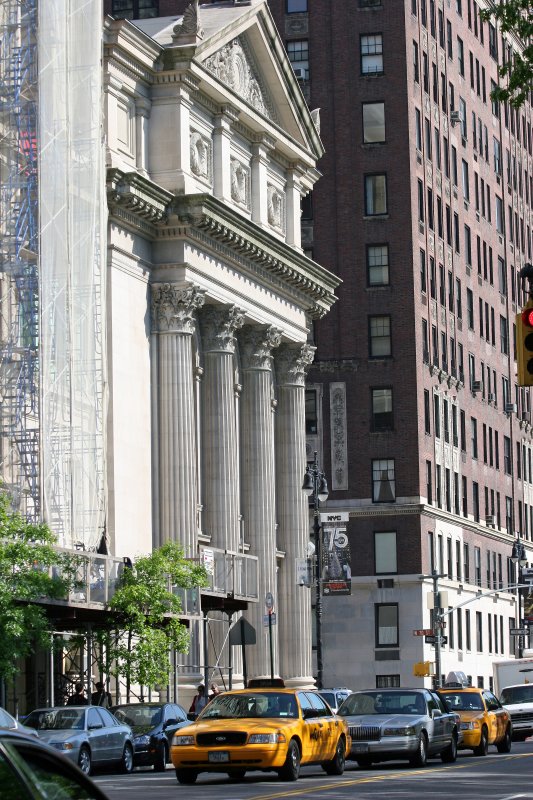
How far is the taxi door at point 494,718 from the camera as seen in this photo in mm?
40231

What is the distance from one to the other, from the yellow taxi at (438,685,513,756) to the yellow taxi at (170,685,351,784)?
30.6ft

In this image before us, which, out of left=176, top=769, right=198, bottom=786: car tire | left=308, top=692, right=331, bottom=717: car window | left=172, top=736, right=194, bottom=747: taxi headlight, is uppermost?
left=308, top=692, right=331, bottom=717: car window

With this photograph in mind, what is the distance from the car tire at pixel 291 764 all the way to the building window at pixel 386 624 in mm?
55834

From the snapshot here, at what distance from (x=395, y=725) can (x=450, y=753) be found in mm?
3428

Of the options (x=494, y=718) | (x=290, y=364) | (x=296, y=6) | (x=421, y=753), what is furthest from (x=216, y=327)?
(x=296, y=6)

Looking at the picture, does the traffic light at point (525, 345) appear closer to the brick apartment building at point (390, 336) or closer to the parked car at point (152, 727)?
the parked car at point (152, 727)

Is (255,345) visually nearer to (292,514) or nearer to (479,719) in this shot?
(292,514)

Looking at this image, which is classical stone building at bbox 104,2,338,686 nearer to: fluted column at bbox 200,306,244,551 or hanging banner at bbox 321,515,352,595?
fluted column at bbox 200,306,244,551

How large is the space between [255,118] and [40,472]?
22445mm

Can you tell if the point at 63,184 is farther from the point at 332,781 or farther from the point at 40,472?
the point at 332,781

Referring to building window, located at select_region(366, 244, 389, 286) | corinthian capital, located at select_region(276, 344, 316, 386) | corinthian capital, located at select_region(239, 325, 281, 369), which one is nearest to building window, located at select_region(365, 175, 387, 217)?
building window, located at select_region(366, 244, 389, 286)

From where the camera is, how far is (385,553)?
84688mm

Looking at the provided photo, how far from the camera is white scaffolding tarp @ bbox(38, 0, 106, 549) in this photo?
155 ft

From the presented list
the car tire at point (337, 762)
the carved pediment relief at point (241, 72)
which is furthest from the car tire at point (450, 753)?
the carved pediment relief at point (241, 72)
